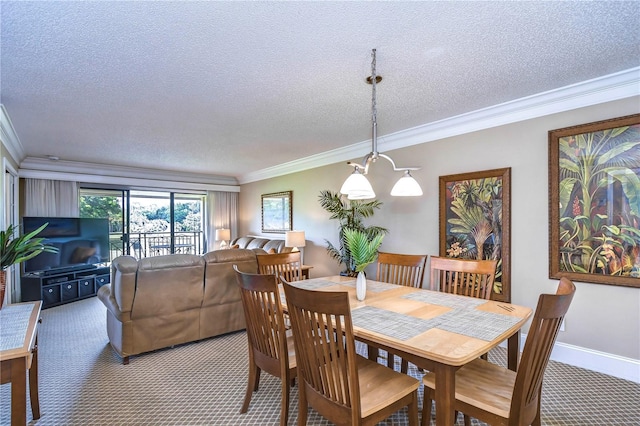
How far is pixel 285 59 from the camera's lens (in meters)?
2.19

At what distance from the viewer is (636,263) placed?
2436mm

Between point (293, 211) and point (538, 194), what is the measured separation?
4.02 meters

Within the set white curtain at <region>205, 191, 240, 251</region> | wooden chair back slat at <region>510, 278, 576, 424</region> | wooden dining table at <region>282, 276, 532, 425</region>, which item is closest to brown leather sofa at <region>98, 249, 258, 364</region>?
wooden dining table at <region>282, 276, 532, 425</region>

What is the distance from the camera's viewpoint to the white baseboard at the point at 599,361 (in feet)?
8.13

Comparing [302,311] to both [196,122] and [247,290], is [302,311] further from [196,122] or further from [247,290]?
[196,122]

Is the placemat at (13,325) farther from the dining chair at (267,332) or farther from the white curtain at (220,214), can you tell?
the white curtain at (220,214)

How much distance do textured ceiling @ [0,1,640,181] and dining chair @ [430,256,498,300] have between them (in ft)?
4.90

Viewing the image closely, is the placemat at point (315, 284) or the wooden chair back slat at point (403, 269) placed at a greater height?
the wooden chair back slat at point (403, 269)

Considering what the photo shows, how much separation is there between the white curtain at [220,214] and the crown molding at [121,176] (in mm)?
181

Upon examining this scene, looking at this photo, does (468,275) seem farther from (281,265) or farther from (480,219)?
(281,265)

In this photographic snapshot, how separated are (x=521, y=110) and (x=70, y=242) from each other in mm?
6938

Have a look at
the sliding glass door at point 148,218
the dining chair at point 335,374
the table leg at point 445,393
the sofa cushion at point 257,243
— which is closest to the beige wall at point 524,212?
the dining chair at point 335,374

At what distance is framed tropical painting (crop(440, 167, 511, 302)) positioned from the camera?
3127 mm

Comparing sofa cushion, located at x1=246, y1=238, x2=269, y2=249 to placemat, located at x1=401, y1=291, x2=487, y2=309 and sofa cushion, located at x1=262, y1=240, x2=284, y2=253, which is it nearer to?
sofa cushion, located at x1=262, y1=240, x2=284, y2=253
